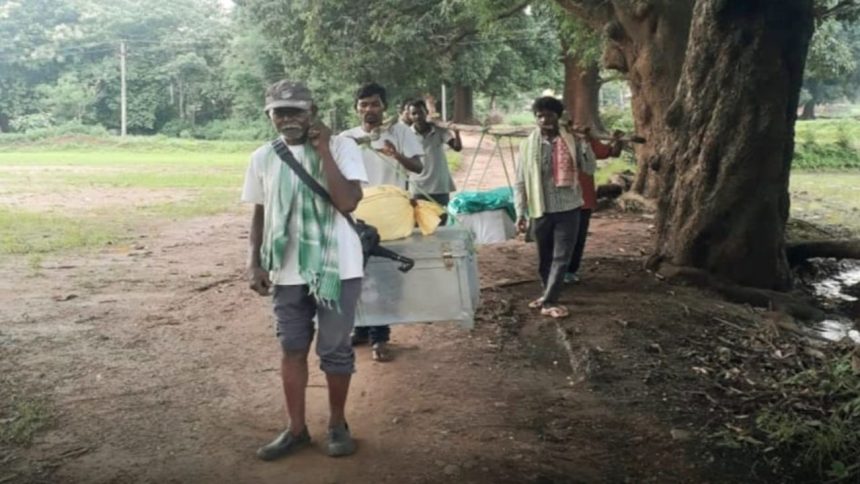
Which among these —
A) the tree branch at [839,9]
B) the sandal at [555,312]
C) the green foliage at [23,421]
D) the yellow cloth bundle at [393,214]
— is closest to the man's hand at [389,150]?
the yellow cloth bundle at [393,214]

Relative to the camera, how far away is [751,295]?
7.63 metres

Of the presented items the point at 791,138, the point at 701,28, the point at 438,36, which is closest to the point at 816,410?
the point at 791,138

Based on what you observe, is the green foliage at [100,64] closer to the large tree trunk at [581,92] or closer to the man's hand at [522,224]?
the large tree trunk at [581,92]

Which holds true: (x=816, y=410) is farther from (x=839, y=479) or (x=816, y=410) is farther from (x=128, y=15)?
(x=128, y=15)

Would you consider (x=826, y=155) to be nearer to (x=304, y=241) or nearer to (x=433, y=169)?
(x=433, y=169)

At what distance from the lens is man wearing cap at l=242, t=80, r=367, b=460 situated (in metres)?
3.83

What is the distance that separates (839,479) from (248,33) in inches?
1616

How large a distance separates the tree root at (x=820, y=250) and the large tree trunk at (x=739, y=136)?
1.35 meters

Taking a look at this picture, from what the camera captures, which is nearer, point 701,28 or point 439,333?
point 439,333

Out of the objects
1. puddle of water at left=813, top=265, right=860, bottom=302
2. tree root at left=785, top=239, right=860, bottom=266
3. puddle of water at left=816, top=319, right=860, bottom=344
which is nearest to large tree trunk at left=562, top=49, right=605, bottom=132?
puddle of water at left=813, top=265, right=860, bottom=302

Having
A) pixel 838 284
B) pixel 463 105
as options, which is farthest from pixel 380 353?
pixel 463 105

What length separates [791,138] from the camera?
793 centimetres

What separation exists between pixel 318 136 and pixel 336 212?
0.36 m

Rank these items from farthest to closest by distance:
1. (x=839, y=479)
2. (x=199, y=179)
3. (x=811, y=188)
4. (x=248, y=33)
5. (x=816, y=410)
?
1. (x=248, y=33)
2. (x=199, y=179)
3. (x=811, y=188)
4. (x=816, y=410)
5. (x=839, y=479)
